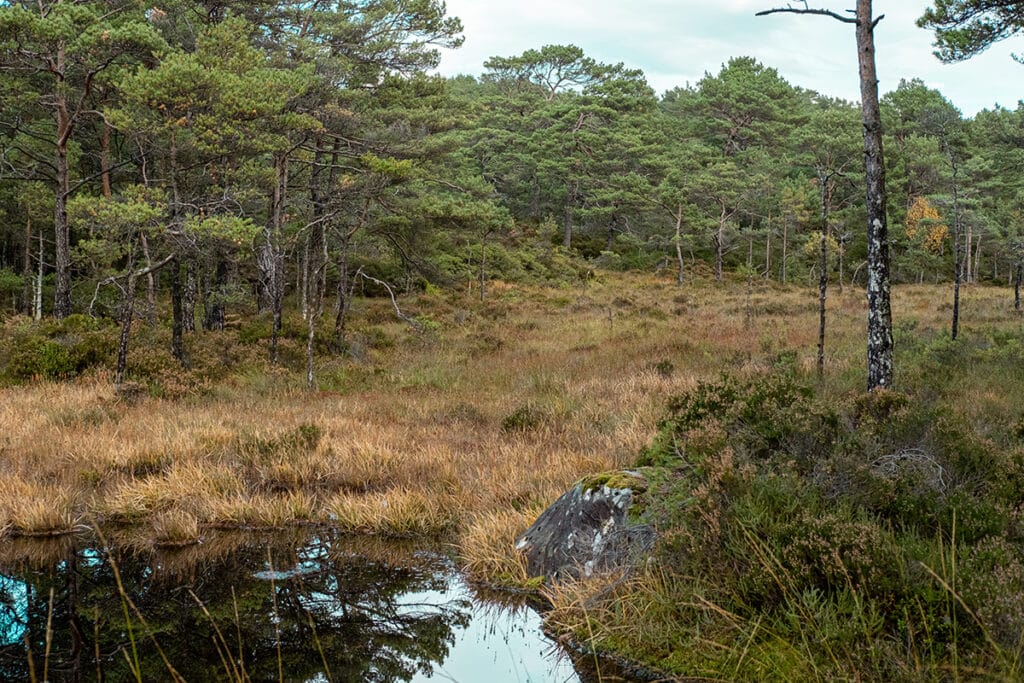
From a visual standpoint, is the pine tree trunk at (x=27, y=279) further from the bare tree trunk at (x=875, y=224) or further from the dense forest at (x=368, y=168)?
the bare tree trunk at (x=875, y=224)

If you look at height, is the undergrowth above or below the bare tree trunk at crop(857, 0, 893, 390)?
Result: below

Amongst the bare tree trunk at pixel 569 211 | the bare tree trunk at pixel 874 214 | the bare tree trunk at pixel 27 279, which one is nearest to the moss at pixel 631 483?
the bare tree trunk at pixel 874 214

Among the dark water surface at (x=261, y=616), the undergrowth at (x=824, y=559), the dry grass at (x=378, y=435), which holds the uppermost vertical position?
the undergrowth at (x=824, y=559)

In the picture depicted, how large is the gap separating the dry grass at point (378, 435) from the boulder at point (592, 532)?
0.40 metres

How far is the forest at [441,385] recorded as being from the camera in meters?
4.08

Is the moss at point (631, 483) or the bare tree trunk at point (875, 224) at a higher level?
the bare tree trunk at point (875, 224)

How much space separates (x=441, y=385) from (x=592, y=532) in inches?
323

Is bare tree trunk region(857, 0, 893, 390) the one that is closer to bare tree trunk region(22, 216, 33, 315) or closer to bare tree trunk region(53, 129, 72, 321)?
bare tree trunk region(53, 129, 72, 321)

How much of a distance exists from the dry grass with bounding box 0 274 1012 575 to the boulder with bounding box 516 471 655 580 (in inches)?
15.7

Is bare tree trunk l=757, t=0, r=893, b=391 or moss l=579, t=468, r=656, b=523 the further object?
bare tree trunk l=757, t=0, r=893, b=391

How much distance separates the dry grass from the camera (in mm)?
6730

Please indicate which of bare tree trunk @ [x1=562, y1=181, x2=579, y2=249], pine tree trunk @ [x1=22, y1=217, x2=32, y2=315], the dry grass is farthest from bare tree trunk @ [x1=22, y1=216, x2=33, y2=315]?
bare tree trunk @ [x1=562, y1=181, x2=579, y2=249]

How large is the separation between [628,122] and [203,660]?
4457 cm

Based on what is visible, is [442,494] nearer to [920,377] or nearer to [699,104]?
[920,377]
